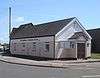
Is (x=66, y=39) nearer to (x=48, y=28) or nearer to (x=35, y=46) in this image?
(x=48, y=28)

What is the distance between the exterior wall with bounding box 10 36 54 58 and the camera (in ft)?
125

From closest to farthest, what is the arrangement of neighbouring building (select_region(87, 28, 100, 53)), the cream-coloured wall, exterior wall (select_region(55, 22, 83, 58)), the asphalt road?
1. the asphalt road
2. exterior wall (select_region(55, 22, 83, 58))
3. the cream-coloured wall
4. neighbouring building (select_region(87, 28, 100, 53))

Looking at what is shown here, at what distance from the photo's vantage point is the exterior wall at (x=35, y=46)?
38125mm

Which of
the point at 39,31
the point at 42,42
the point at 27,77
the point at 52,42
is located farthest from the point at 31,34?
the point at 27,77

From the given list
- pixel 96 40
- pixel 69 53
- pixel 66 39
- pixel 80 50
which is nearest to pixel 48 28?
pixel 66 39

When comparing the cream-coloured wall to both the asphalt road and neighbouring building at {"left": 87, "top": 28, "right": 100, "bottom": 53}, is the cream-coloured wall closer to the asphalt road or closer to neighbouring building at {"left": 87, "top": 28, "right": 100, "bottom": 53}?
the asphalt road

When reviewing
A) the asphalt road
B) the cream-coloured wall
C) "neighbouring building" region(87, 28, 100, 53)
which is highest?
"neighbouring building" region(87, 28, 100, 53)

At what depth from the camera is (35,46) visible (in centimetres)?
4278

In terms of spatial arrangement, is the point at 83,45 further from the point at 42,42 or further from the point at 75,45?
the point at 42,42

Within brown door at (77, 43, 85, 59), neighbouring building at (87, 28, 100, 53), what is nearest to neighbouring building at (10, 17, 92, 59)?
brown door at (77, 43, 85, 59)

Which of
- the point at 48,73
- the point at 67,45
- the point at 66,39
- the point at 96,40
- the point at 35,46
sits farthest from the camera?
the point at 96,40

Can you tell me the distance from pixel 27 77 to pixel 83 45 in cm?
2283

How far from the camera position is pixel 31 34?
45.5m

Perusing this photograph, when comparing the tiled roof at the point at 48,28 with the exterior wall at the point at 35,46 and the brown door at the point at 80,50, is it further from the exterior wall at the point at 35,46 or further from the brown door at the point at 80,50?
the brown door at the point at 80,50
